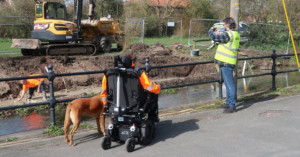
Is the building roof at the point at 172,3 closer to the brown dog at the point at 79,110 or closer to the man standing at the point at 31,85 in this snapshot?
the man standing at the point at 31,85

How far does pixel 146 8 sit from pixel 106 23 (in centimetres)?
1937

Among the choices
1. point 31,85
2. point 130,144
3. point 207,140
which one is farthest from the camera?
point 31,85

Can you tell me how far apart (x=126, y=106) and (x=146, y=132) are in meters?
0.51

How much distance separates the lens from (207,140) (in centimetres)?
634

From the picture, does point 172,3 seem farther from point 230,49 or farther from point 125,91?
point 125,91

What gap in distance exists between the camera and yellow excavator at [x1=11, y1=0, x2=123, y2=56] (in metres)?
19.8

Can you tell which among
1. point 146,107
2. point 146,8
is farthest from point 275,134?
point 146,8

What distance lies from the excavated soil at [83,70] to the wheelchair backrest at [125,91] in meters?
8.52

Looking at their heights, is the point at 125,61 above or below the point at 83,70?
above

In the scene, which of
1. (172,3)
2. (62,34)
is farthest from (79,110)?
(172,3)

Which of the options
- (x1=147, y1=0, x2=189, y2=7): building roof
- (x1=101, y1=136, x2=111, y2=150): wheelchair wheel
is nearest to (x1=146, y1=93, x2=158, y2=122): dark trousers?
(x1=101, y1=136, x2=111, y2=150): wheelchair wheel

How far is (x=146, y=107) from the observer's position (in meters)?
6.22

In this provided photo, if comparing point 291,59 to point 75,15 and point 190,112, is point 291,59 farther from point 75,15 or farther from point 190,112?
point 190,112

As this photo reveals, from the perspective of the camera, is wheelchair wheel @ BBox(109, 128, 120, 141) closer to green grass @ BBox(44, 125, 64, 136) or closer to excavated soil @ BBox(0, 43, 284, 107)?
green grass @ BBox(44, 125, 64, 136)
